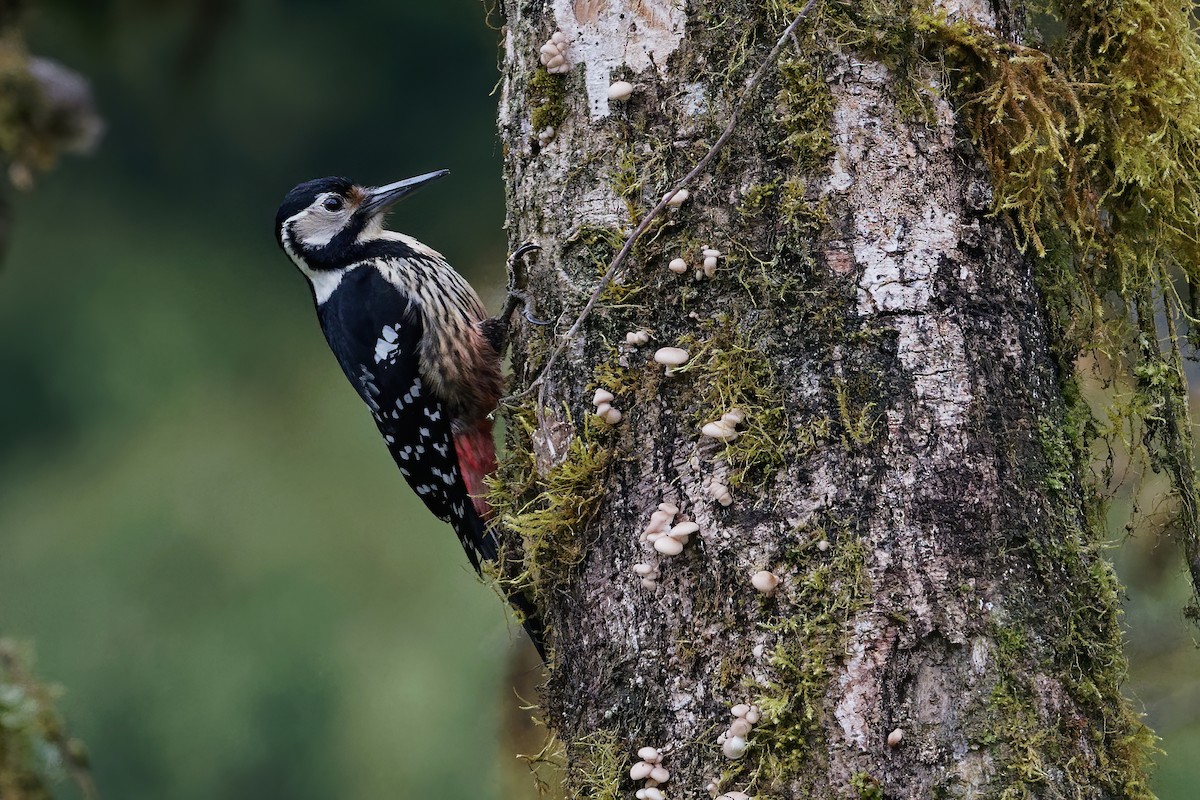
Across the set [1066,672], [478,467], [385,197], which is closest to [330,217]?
[385,197]

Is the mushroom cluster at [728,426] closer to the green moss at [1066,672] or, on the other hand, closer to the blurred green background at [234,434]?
the green moss at [1066,672]

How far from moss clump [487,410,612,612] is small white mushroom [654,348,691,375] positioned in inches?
6.3

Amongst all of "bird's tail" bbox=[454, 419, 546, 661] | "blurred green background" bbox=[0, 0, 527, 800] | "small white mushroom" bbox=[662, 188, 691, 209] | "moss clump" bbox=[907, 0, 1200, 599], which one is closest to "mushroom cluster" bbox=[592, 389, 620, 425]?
"small white mushroom" bbox=[662, 188, 691, 209]

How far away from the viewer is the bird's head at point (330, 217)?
3271mm

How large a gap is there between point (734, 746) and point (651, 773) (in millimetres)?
163

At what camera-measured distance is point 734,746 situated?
1.59m

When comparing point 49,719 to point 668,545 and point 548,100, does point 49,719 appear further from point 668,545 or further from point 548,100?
point 548,100

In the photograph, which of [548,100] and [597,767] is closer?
[597,767]

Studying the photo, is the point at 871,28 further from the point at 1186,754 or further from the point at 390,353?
the point at 1186,754

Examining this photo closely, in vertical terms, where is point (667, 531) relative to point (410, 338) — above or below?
above

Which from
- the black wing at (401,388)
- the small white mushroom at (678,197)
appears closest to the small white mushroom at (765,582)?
the small white mushroom at (678,197)

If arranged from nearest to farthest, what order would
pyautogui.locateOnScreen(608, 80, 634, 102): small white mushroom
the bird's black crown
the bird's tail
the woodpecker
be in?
pyautogui.locateOnScreen(608, 80, 634, 102): small white mushroom
the bird's tail
the woodpecker
the bird's black crown

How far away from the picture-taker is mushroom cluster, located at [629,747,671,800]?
1668mm

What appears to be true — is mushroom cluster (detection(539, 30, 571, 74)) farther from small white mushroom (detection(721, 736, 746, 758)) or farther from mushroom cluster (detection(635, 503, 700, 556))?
small white mushroom (detection(721, 736, 746, 758))
